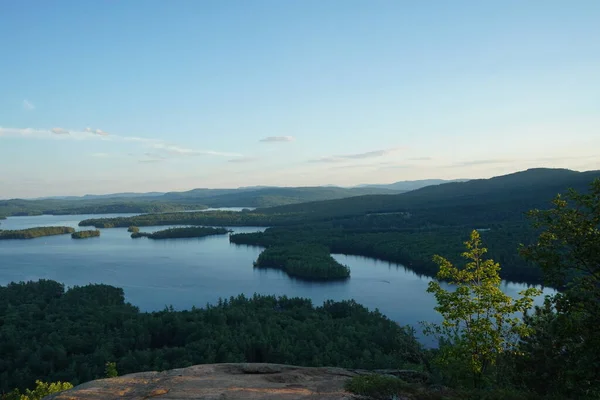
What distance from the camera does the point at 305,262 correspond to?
117 metres

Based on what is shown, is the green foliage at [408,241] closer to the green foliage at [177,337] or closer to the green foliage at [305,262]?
the green foliage at [305,262]

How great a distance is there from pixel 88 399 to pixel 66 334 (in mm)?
48587

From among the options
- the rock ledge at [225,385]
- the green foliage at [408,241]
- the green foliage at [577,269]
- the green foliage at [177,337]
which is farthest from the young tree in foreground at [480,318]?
the green foliage at [408,241]

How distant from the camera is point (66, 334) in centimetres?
5503

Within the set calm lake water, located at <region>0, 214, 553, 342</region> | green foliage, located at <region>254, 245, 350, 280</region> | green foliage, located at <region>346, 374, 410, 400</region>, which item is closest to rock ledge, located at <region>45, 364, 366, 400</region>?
green foliage, located at <region>346, 374, 410, 400</region>

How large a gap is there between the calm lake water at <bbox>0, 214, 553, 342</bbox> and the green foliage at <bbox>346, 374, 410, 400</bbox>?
58118 millimetres

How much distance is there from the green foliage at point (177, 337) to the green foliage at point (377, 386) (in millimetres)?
22349

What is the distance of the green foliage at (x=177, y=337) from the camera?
1797 inches

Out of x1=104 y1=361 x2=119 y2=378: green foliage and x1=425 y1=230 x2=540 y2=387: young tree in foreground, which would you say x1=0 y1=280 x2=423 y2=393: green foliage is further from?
x1=425 y1=230 x2=540 y2=387: young tree in foreground

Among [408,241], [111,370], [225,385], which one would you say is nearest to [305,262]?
[408,241]

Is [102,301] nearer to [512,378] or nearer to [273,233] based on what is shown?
[512,378]

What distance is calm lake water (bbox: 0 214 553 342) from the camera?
280 feet

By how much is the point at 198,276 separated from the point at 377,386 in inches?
4005

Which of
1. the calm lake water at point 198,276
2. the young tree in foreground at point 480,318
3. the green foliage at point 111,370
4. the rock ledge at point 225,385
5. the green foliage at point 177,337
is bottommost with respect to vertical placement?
the calm lake water at point 198,276
